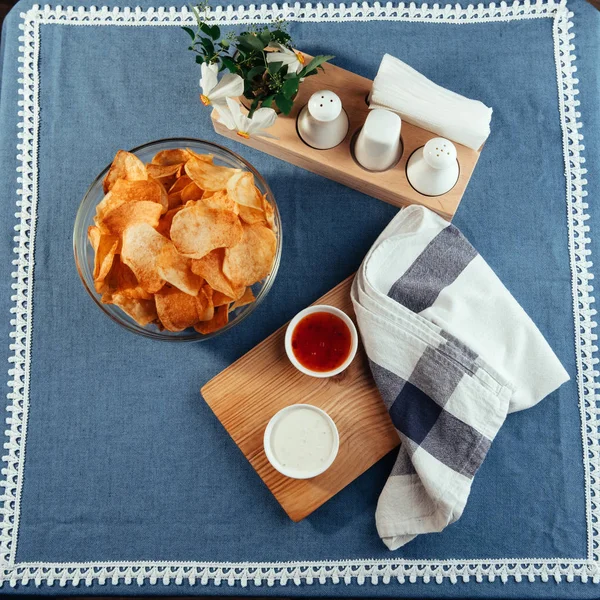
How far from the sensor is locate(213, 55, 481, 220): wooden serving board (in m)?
1.23

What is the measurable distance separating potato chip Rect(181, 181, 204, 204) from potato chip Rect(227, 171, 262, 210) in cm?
6

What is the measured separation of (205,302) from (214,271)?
6 cm

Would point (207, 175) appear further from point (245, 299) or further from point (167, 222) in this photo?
point (245, 299)

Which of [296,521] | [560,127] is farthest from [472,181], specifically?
[296,521]

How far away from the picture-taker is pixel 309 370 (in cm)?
120

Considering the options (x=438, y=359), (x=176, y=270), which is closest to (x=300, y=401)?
(x=438, y=359)

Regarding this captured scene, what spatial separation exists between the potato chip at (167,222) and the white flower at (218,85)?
8.1 inches

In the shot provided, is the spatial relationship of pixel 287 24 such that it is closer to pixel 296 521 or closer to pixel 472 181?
pixel 472 181

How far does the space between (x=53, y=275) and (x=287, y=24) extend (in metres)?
0.70

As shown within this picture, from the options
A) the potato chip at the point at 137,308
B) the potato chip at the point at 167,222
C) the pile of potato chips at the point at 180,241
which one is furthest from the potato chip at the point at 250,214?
the potato chip at the point at 137,308

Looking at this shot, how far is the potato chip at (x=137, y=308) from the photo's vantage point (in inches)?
41.4

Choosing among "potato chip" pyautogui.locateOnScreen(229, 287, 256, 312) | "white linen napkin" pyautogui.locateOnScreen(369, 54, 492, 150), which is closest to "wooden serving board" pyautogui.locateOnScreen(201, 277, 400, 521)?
"potato chip" pyautogui.locateOnScreen(229, 287, 256, 312)

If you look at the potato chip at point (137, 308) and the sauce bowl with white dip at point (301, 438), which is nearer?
the potato chip at point (137, 308)

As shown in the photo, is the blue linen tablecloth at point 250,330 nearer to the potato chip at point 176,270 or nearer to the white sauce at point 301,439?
the white sauce at point 301,439
